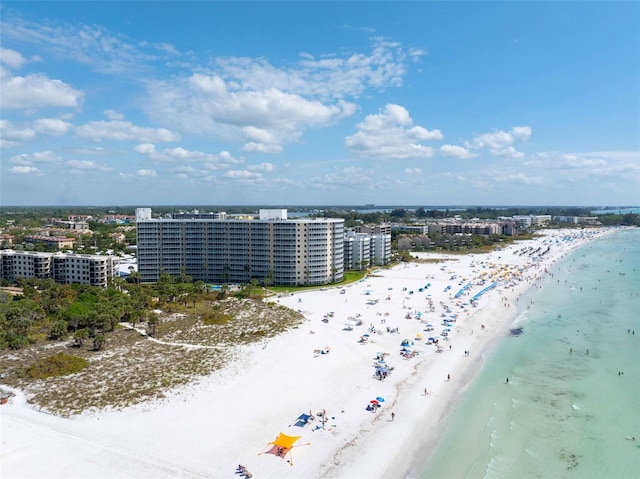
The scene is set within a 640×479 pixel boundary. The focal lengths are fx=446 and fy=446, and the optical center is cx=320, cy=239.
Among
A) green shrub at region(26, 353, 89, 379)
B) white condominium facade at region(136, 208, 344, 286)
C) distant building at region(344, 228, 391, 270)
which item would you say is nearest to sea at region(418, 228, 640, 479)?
green shrub at region(26, 353, 89, 379)

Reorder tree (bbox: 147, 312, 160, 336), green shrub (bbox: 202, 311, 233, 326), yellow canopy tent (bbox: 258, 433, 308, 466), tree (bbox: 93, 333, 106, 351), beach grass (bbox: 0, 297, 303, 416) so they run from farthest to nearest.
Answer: green shrub (bbox: 202, 311, 233, 326), tree (bbox: 147, 312, 160, 336), tree (bbox: 93, 333, 106, 351), beach grass (bbox: 0, 297, 303, 416), yellow canopy tent (bbox: 258, 433, 308, 466)

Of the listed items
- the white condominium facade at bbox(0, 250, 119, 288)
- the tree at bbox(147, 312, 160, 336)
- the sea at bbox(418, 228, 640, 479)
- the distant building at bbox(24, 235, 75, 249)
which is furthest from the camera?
the distant building at bbox(24, 235, 75, 249)

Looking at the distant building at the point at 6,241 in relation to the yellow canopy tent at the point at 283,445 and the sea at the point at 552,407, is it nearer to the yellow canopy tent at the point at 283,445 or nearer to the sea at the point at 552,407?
the yellow canopy tent at the point at 283,445

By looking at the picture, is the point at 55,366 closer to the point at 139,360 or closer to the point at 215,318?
the point at 139,360

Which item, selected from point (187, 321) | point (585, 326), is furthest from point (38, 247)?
point (585, 326)

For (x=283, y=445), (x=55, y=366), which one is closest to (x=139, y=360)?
(x=55, y=366)

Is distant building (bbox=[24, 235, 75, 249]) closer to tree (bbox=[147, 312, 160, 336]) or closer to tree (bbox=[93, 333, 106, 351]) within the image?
tree (bbox=[147, 312, 160, 336])
